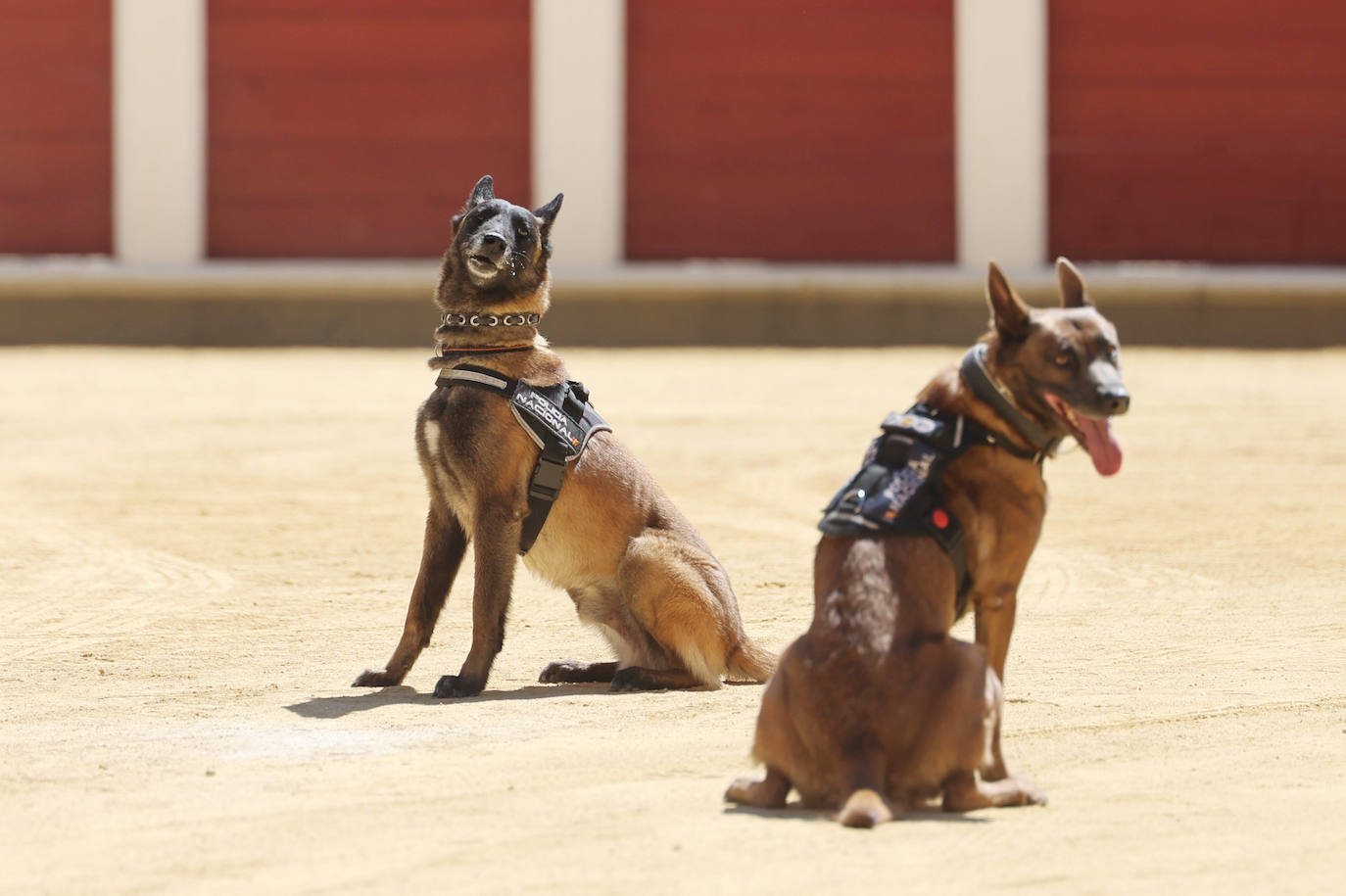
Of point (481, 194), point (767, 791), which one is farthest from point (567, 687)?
point (767, 791)

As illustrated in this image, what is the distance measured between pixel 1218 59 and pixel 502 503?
587 inches

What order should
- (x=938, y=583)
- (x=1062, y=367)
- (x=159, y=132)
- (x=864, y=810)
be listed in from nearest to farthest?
(x=864, y=810) < (x=938, y=583) < (x=1062, y=367) < (x=159, y=132)

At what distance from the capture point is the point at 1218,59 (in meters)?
19.4

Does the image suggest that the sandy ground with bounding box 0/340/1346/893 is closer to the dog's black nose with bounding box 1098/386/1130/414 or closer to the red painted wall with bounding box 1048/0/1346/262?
the dog's black nose with bounding box 1098/386/1130/414

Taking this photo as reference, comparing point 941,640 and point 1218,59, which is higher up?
A: point 1218,59

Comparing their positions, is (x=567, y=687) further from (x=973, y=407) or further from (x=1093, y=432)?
(x=1093, y=432)

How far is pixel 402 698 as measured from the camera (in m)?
6.43

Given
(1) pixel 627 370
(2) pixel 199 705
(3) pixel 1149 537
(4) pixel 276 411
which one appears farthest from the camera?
(1) pixel 627 370

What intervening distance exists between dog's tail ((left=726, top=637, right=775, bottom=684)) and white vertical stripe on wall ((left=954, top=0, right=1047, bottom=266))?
1331cm

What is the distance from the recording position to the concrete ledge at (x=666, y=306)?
18688 millimetres

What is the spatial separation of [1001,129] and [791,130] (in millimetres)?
2174

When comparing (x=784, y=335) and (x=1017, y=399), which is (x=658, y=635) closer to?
(x=1017, y=399)

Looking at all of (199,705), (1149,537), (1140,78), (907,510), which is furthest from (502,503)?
(1140,78)

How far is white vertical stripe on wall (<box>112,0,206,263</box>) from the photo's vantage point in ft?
63.3
